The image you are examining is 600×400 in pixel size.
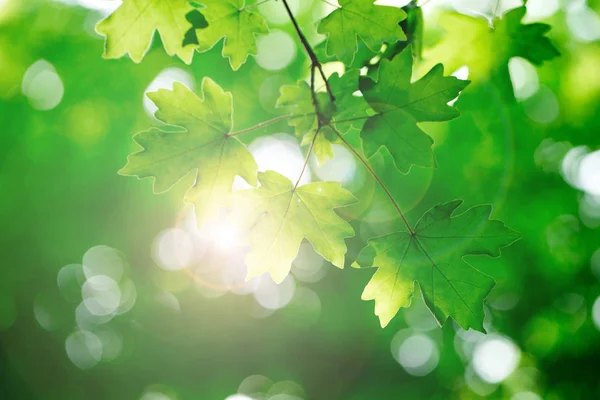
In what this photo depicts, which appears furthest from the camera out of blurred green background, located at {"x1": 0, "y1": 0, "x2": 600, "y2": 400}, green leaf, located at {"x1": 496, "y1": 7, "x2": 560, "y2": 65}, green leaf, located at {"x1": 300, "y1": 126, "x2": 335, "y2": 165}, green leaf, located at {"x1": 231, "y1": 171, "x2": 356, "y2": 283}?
blurred green background, located at {"x1": 0, "y1": 0, "x2": 600, "y2": 400}

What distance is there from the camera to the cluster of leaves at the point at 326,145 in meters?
1.57

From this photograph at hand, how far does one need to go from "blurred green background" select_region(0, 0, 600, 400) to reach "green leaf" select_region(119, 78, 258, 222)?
22.2 feet

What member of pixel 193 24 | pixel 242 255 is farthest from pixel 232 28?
pixel 242 255

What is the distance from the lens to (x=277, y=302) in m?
12.7

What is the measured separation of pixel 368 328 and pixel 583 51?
7826mm

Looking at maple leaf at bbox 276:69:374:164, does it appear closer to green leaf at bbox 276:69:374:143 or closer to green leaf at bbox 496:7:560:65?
green leaf at bbox 276:69:374:143

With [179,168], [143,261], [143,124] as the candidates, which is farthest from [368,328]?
[179,168]

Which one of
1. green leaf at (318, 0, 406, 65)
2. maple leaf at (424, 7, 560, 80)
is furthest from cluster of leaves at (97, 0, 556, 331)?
maple leaf at (424, 7, 560, 80)

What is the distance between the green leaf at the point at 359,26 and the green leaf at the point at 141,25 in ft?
1.72

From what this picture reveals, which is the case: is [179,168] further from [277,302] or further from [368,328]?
[277,302]

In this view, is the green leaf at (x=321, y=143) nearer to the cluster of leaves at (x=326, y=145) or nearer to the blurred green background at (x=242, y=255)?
the cluster of leaves at (x=326, y=145)

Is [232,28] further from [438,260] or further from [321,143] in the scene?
[438,260]

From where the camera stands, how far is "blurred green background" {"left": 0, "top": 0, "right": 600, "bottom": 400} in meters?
9.22

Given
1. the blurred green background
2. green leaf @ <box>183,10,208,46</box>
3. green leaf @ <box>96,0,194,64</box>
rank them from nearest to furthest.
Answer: green leaf @ <box>96,0,194,64</box> → green leaf @ <box>183,10,208,46</box> → the blurred green background
